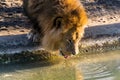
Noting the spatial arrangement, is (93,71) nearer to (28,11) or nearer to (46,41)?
(46,41)

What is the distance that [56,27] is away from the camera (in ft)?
21.4

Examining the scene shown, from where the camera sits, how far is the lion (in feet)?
21.3

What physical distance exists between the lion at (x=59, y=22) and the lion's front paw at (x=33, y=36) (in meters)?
0.21

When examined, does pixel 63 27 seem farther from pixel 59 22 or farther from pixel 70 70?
pixel 70 70

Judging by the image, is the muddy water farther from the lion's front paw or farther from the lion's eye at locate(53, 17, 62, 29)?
the lion's eye at locate(53, 17, 62, 29)

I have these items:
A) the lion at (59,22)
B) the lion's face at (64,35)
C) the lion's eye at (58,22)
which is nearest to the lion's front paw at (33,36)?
the lion at (59,22)

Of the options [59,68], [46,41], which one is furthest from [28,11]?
[59,68]

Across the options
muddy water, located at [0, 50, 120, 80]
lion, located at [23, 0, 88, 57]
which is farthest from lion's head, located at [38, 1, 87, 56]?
muddy water, located at [0, 50, 120, 80]

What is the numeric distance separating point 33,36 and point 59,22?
1171 millimetres

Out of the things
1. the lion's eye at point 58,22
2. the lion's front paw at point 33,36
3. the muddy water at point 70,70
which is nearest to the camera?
the lion's eye at point 58,22

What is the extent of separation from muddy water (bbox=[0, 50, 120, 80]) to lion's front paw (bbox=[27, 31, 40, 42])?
1.46 feet

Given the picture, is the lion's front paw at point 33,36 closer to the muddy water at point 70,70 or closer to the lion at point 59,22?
the lion at point 59,22

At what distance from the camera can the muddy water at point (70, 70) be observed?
6754mm

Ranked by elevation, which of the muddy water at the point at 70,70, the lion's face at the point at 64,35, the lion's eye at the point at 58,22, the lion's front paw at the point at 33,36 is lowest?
the muddy water at the point at 70,70
